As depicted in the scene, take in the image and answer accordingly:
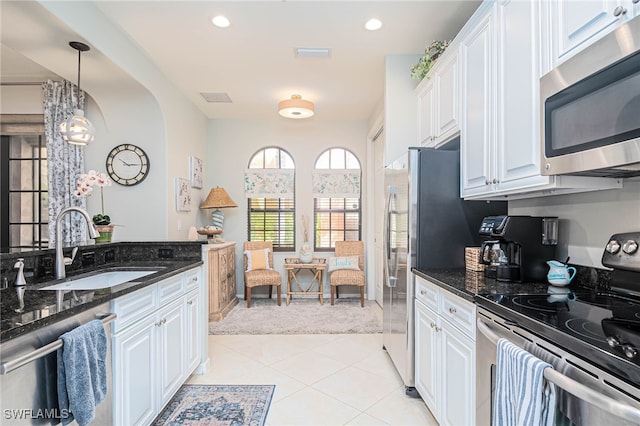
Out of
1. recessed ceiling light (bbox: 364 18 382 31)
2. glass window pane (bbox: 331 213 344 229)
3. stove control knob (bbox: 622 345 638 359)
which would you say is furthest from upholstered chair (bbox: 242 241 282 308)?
stove control knob (bbox: 622 345 638 359)

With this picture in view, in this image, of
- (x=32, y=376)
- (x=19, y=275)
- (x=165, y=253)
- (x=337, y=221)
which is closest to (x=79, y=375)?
(x=32, y=376)

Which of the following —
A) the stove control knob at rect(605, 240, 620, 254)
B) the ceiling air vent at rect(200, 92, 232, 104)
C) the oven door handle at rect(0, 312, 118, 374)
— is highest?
the ceiling air vent at rect(200, 92, 232, 104)

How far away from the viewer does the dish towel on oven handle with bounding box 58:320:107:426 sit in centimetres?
124

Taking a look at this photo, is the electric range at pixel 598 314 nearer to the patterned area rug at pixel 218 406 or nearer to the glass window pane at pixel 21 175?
the patterned area rug at pixel 218 406

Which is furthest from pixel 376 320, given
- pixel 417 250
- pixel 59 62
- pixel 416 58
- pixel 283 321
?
pixel 59 62

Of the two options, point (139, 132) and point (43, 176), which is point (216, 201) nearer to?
point (139, 132)

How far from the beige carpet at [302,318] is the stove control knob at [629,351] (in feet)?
9.88

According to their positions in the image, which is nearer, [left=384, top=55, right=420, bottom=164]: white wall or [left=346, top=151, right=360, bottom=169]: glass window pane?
[left=384, top=55, right=420, bottom=164]: white wall

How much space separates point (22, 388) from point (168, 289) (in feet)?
3.38

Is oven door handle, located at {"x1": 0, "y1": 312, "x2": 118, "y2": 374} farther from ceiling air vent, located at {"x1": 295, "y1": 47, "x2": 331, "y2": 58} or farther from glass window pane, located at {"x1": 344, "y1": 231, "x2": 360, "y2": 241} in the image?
glass window pane, located at {"x1": 344, "y1": 231, "x2": 360, "y2": 241}

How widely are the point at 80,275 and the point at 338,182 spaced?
3880mm

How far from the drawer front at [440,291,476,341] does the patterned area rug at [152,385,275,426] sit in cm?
131

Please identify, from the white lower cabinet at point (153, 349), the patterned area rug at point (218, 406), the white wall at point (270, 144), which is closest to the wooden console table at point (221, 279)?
the white wall at point (270, 144)

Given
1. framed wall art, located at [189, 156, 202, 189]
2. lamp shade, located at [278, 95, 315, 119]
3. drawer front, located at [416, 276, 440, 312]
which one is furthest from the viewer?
framed wall art, located at [189, 156, 202, 189]
